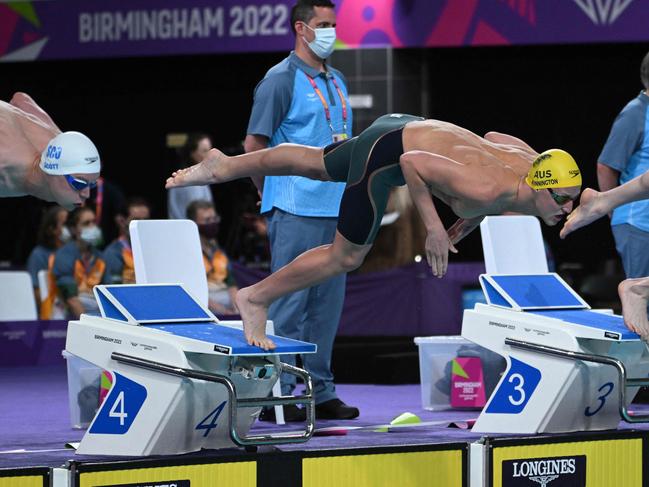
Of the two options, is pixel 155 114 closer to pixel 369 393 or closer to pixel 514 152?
pixel 369 393

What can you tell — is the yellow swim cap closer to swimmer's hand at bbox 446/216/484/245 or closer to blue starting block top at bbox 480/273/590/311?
swimmer's hand at bbox 446/216/484/245

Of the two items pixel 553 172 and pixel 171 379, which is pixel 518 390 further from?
pixel 171 379

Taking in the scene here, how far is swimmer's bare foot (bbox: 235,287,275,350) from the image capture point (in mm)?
5184

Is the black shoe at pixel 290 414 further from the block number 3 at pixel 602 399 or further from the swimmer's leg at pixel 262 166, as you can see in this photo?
the block number 3 at pixel 602 399

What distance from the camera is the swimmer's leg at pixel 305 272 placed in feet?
18.5

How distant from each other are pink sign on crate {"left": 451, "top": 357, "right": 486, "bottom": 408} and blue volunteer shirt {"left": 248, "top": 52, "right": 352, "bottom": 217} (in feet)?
4.16

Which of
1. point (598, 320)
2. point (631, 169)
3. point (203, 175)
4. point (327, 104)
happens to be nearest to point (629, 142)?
point (631, 169)

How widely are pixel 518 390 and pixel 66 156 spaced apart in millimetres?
2199

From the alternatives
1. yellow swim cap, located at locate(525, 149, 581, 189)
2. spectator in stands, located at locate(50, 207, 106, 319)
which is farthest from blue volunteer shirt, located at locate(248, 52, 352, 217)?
spectator in stands, located at locate(50, 207, 106, 319)

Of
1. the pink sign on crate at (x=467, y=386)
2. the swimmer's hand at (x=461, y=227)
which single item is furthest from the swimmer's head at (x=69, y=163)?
the pink sign on crate at (x=467, y=386)

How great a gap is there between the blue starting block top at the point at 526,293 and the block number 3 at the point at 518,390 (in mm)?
336

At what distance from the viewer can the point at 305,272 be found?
5.66 metres

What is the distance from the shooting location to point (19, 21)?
44.5 ft

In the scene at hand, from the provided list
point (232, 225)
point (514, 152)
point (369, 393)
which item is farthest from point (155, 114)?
point (514, 152)
